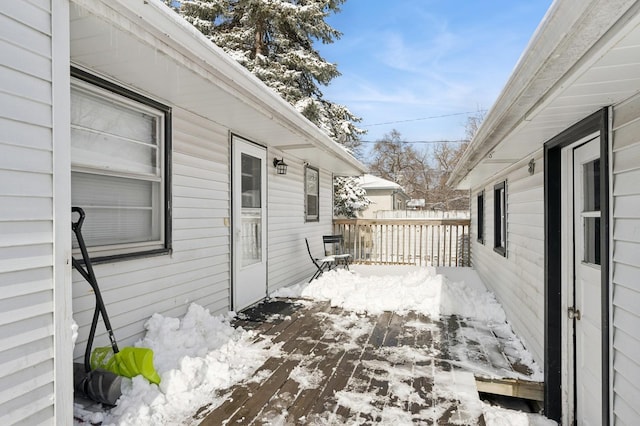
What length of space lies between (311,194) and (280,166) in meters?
1.95

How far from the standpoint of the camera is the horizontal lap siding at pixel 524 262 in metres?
3.19

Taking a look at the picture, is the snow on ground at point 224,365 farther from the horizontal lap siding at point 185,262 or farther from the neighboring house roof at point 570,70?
the neighboring house roof at point 570,70

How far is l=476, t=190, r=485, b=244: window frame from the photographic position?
7320 mm

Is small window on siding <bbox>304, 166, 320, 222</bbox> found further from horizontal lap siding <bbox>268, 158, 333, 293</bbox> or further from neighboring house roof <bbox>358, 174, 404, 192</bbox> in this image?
neighboring house roof <bbox>358, 174, 404, 192</bbox>

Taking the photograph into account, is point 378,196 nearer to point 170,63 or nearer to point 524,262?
point 524,262

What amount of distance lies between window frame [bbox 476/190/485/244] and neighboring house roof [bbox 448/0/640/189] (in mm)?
4900

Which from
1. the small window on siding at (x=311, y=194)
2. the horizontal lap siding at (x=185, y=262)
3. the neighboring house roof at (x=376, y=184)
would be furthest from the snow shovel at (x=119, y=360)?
the neighboring house roof at (x=376, y=184)

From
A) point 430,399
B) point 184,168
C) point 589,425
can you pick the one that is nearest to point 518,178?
point 589,425

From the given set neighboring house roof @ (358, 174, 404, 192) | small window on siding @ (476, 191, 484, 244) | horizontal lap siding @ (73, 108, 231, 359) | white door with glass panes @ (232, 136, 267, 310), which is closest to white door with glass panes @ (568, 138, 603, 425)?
horizontal lap siding @ (73, 108, 231, 359)

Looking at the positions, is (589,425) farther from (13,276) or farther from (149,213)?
(149,213)

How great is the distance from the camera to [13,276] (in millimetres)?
1549

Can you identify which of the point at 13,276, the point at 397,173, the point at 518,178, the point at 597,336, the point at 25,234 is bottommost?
the point at 597,336

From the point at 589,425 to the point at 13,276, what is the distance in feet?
11.2

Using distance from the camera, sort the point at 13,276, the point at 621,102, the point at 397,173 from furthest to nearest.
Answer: the point at 397,173, the point at 621,102, the point at 13,276
